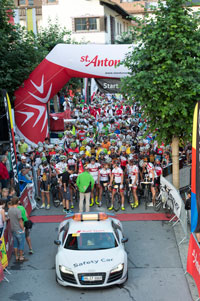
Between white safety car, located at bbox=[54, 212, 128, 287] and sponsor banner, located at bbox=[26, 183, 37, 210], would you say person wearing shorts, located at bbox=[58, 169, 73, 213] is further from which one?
white safety car, located at bbox=[54, 212, 128, 287]

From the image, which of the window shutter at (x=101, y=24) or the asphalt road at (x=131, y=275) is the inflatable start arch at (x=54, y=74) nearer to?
the asphalt road at (x=131, y=275)

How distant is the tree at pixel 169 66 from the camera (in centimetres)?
1296

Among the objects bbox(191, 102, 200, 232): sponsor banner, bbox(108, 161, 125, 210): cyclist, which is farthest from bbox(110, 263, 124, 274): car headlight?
bbox(108, 161, 125, 210): cyclist

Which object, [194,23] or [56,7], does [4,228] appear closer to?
[194,23]

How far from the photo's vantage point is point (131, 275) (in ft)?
33.3

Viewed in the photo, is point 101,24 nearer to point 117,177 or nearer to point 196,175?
point 117,177

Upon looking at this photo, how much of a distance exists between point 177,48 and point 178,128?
8.32ft

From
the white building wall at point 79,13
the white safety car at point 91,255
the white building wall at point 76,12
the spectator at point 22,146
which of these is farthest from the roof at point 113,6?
the white safety car at point 91,255

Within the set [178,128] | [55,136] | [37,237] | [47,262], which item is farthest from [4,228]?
[55,136]

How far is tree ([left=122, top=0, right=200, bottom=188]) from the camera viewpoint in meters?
13.0

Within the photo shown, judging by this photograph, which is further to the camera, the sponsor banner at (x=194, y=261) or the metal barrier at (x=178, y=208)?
the metal barrier at (x=178, y=208)

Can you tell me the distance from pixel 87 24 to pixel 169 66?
3595 cm

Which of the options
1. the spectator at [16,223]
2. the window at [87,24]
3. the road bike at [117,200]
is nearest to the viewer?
the spectator at [16,223]

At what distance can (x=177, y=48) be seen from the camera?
13.1 metres
